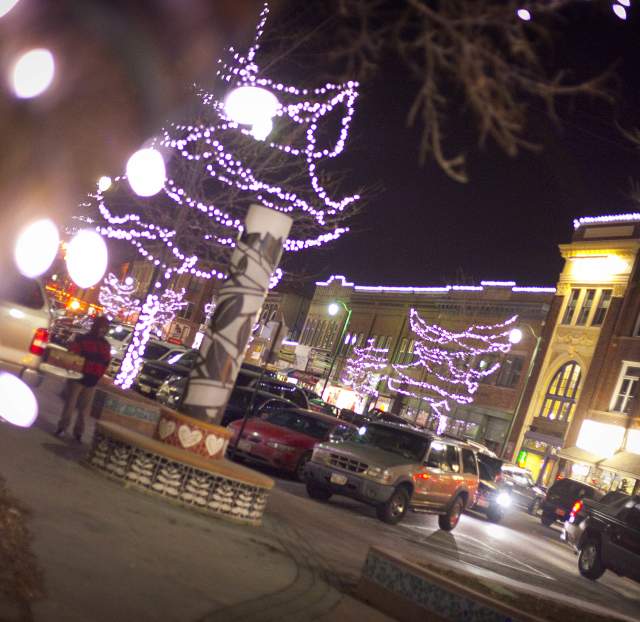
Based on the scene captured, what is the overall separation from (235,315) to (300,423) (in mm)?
8668

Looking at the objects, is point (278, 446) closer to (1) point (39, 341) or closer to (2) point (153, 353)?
(1) point (39, 341)

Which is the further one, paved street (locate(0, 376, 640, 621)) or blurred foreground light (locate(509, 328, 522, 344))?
blurred foreground light (locate(509, 328, 522, 344))

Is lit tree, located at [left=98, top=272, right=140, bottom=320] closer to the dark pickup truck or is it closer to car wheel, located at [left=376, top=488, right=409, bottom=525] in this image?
the dark pickup truck

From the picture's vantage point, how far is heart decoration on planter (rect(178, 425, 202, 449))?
10.8 metres

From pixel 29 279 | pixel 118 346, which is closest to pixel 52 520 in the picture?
pixel 29 279

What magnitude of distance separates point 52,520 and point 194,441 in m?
3.55

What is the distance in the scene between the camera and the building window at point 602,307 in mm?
46719

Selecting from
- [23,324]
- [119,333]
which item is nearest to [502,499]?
[119,333]

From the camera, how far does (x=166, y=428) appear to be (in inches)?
432

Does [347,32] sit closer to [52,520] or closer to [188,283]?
[52,520]

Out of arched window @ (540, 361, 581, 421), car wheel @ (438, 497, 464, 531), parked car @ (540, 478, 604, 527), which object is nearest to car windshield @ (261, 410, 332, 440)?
car wheel @ (438, 497, 464, 531)

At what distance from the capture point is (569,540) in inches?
783

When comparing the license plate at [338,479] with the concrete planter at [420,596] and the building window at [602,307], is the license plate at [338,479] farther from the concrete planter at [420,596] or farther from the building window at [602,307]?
the building window at [602,307]

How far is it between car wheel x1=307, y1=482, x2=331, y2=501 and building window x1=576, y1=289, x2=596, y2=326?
33.9m
